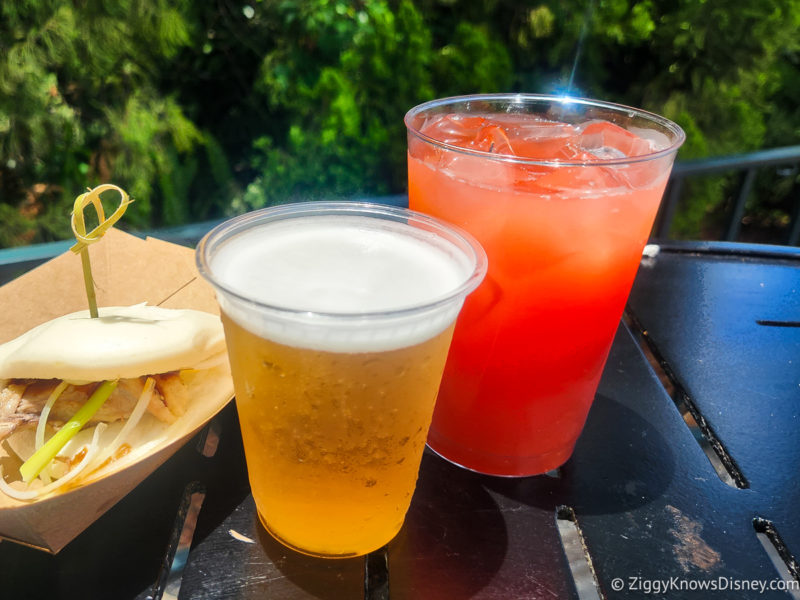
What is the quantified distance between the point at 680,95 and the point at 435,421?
11.2 ft

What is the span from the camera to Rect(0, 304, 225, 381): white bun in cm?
84

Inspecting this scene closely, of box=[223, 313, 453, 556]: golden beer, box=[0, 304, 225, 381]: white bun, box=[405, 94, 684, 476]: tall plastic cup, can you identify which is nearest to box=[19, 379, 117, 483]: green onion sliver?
box=[0, 304, 225, 381]: white bun

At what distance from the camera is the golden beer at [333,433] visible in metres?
0.68

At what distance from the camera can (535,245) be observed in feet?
2.62

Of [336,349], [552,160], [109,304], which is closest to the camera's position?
[336,349]

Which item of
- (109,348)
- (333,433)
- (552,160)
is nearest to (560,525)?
(333,433)

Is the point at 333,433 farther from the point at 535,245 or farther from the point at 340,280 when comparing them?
the point at 535,245

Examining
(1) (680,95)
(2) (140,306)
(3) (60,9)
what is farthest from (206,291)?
(1) (680,95)

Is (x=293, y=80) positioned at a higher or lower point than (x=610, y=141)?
lower

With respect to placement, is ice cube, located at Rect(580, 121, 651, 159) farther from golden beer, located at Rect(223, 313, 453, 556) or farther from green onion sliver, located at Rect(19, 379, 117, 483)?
green onion sliver, located at Rect(19, 379, 117, 483)

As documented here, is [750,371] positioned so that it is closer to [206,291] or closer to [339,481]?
[339,481]

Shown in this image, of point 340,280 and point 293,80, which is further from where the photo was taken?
point 293,80

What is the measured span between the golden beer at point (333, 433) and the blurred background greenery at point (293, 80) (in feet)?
8.82

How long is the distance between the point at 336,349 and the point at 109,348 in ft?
1.23
